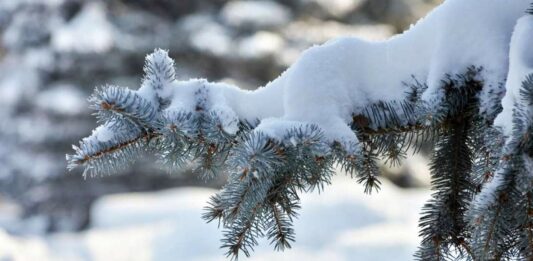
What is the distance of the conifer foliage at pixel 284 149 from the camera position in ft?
2.32

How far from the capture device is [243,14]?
5.36 meters

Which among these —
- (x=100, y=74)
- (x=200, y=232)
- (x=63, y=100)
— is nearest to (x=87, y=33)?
(x=100, y=74)

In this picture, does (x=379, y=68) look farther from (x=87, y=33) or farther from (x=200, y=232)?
(x=87, y=33)

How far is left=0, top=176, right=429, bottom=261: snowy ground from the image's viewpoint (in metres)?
4.30

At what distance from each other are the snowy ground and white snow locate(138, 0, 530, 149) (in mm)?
3292

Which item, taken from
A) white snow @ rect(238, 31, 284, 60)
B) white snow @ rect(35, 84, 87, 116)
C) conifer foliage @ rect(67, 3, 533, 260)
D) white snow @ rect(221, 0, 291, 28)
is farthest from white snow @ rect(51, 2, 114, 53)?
conifer foliage @ rect(67, 3, 533, 260)

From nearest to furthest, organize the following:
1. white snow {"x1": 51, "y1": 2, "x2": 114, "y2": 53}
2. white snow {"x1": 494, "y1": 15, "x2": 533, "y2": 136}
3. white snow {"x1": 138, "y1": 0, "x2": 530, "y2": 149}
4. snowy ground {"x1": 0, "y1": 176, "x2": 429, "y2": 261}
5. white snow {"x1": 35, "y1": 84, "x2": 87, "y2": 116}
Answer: white snow {"x1": 494, "y1": 15, "x2": 533, "y2": 136}
white snow {"x1": 138, "y1": 0, "x2": 530, "y2": 149}
snowy ground {"x1": 0, "y1": 176, "x2": 429, "y2": 261}
white snow {"x1": 51, "y1": 2, "x2": 114, "y2": 53}
white snow {"x1": 35, "y1": 84, "x2": 87, "y2": 116}

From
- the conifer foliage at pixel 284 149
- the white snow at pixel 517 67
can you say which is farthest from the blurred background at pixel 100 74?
the white snow at pixel 517 67

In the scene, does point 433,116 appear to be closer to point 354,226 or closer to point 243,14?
point 354,226

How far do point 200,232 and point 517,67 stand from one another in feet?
13.1

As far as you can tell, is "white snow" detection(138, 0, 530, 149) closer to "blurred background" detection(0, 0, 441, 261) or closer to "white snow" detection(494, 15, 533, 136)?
"white snow" detection(494, 15, 533, 136)

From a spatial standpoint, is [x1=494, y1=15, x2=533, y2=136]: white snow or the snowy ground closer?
[x1=494, y1=15, x2=533, y2=136]: white snow

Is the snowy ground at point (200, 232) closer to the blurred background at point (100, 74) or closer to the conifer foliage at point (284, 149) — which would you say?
the blurred background at point (100, 74)

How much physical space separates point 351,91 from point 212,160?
0.66 ft
